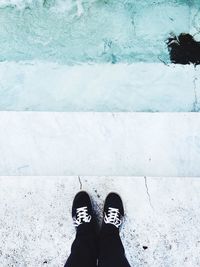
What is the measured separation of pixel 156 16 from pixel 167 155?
0.80m

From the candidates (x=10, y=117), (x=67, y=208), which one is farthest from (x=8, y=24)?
(x=67, y=208)

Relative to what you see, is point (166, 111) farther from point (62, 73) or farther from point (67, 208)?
point (67, 208)

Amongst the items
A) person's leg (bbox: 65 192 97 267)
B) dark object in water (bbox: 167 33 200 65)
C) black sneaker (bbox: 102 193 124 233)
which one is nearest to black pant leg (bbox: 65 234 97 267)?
person's leg (bbox: 65 192 97 267)

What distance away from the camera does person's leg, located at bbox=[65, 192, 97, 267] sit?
2197 mm

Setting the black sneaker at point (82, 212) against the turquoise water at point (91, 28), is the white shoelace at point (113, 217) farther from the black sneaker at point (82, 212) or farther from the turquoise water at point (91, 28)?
the turquoise water at point (91, 28)

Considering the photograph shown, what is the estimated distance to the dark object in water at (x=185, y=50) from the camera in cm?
228

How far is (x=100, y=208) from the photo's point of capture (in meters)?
2.33

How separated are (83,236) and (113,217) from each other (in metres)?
0.20

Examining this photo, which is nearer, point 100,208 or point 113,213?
point 113,213

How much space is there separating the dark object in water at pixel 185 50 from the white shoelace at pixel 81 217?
38.8 inches

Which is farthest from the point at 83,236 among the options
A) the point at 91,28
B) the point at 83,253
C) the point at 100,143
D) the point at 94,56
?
the point at 91,28

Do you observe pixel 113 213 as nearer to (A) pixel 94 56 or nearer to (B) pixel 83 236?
(B) pixel 83 236

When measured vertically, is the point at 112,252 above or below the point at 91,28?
below

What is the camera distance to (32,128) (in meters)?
2.28
